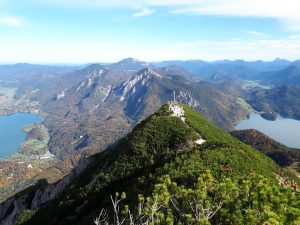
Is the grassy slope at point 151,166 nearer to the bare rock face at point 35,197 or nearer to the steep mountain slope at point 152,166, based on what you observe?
the steep mountain slope at point 152,166

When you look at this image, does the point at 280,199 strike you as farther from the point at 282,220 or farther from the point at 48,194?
the point at 48,194

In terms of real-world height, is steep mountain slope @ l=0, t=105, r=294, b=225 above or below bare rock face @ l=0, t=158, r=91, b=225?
above

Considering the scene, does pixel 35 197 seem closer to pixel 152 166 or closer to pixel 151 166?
pixel 151 166

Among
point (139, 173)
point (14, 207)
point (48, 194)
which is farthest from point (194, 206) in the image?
point (14, 207)

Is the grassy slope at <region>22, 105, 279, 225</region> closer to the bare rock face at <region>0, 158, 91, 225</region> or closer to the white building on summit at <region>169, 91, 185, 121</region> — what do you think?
the white building on summit at <region>169, 91, 185, 121</region>

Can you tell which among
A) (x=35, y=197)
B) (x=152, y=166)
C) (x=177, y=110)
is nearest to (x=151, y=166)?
(x=152, y=166)

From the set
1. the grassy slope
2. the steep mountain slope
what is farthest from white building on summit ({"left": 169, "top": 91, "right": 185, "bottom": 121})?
the grassy slope

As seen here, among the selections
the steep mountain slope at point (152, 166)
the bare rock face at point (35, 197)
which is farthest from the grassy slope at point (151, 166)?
the bare rock face at point (35, 197)
